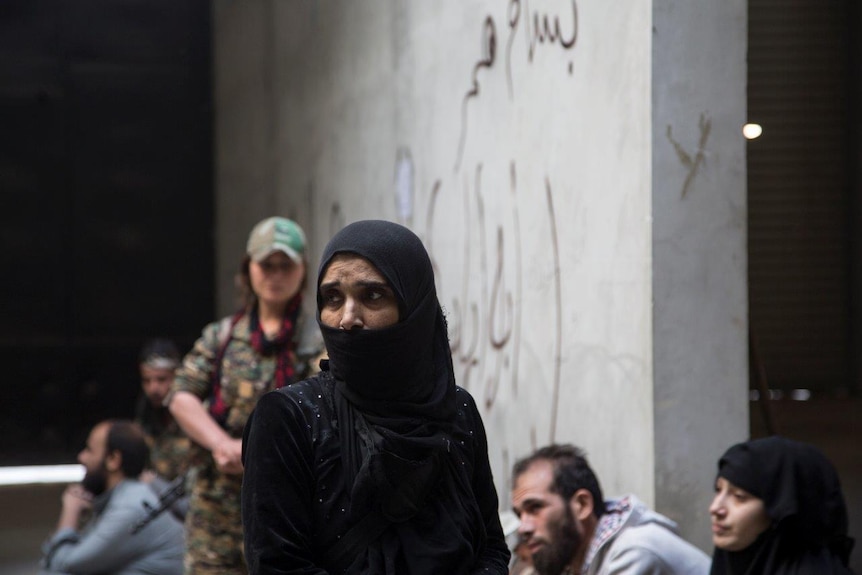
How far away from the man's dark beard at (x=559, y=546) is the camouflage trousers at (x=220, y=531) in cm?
114

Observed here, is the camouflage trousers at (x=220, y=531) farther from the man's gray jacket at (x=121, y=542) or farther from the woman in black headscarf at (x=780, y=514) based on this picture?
the woman in black headscarf at (x=780, y=514)

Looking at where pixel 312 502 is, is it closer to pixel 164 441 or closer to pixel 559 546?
pixel 559 546

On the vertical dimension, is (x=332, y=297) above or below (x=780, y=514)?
above

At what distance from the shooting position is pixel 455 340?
241 inches

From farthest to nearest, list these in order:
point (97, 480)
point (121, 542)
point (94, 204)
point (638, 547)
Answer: point (94, 204) → point (97, 480) → point (121, 542) → point (638, 547)

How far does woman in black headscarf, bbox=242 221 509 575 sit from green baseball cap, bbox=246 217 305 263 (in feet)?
7.33

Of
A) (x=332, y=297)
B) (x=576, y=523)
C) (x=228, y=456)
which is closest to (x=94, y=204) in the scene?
(x=228, y=456)

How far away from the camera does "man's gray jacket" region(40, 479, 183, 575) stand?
16.6ft

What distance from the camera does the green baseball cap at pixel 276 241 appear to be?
4.33 m

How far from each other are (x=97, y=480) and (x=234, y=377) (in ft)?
5.18

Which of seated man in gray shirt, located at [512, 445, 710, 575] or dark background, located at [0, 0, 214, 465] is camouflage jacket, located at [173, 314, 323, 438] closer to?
seated man in gray shirt, located at [512, 445, 710, 575]

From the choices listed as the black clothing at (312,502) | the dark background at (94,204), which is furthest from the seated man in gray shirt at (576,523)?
the dark background at (94,204)

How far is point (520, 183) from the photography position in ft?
16.7

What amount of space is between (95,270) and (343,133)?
4.73 m
